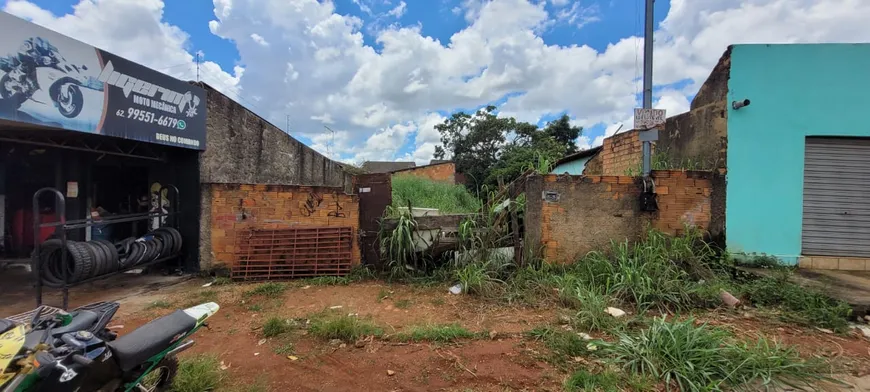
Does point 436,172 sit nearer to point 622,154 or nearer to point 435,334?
point 622,154

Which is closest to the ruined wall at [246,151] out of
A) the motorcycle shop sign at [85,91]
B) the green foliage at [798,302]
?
the motorcycle shop sign at [85,91]

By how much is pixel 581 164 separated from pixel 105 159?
10.7 meters

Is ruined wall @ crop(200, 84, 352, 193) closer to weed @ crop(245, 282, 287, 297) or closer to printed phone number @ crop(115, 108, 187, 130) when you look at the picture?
printed phone number @ crop(115, 108, 187, 130)

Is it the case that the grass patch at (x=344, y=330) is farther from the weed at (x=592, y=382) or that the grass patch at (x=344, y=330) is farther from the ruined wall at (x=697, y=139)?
the ruined wall at (x=697, y=139)

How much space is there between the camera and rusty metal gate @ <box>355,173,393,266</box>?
5.86 metres

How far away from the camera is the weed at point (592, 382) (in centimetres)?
255

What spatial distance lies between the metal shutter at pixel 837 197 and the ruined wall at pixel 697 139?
1141mm

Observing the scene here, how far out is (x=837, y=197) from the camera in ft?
17.3

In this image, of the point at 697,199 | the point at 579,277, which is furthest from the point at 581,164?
the point at 579,277

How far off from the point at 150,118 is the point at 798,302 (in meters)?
8.34

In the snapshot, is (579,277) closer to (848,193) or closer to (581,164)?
(848,193)

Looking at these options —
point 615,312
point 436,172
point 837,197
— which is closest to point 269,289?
point 615,312

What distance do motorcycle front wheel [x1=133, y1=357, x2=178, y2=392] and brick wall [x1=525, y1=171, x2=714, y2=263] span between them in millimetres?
4226

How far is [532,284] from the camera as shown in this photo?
4.68 m
